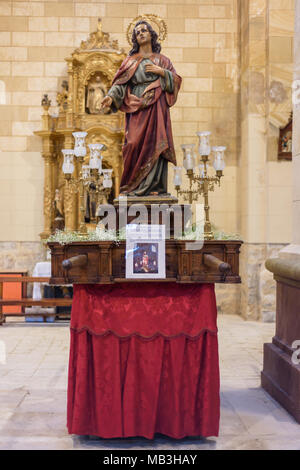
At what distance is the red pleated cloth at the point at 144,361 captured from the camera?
3.21 m

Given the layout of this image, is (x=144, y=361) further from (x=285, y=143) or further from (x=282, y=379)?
(x=285, y=143)

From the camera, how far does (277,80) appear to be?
25.5ft

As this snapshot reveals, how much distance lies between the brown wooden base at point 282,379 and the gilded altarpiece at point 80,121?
482cm

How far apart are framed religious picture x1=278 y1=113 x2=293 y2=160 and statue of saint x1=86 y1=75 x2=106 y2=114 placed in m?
3.25

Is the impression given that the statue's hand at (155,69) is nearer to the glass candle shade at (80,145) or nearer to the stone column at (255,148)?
the glass candle shade at (80,145)

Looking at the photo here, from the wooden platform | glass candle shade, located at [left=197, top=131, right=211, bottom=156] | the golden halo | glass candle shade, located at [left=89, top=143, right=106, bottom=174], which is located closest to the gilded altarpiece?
the golden halo

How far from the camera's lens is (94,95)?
8.77 meters


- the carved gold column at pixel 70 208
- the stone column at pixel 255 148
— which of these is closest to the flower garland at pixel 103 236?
the stone column at pixel 255 148

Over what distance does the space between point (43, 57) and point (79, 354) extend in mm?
7060

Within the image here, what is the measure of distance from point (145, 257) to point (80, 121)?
6.08m

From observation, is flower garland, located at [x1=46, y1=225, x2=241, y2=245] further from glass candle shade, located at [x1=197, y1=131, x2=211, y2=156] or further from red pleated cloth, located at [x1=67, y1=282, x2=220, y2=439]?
glass candle shade, located at [x1=197, y1=131, x2=211, y2=156]

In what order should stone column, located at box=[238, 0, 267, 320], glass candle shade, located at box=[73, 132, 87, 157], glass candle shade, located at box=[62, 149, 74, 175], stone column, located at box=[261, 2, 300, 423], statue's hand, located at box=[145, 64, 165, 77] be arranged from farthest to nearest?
stone column, located at box=[238, 0, 267, 320], glass candle shade, located at box=[62, 149, 74, 175], glass candle shade, located at box=[73, 132, 87, 157], stone column, located at box=[261, 2, 300, 423], statue's hand, located at box=[145, 64, 165, 77]

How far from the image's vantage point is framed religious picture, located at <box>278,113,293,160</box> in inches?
306
